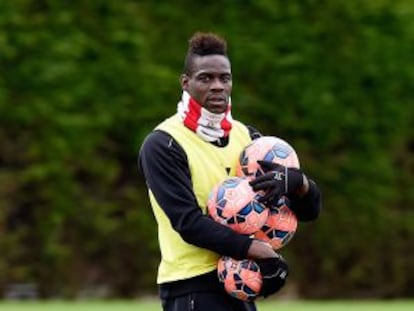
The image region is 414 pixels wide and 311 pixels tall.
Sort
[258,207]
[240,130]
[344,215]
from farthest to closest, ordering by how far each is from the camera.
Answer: [344,215], [240,130], [258,207]

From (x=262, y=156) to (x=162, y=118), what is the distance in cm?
1005

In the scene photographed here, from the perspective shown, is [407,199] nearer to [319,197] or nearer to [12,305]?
[12,305]

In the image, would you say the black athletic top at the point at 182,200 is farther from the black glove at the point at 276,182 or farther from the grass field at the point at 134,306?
the grass field at the point at 134,306

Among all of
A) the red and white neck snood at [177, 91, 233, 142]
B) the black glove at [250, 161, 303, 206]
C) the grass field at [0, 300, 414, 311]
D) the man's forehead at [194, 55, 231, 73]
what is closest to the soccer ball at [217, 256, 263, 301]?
the black glove at [250, 161, 303, 206]

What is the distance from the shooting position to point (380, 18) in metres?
16.0

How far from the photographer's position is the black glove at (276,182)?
5.28m

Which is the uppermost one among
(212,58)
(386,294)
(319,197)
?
(212,58)

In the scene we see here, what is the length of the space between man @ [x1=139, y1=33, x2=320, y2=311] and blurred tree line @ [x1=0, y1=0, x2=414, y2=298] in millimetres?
9444

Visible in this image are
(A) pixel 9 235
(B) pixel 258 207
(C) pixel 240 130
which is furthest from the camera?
(A) pixel 9 235

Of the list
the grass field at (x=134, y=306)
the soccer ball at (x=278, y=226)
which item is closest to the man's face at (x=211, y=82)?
the soccer ball at (x=278, y=226)

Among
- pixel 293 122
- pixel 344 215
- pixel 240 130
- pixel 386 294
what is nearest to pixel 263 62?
pixel 293 122

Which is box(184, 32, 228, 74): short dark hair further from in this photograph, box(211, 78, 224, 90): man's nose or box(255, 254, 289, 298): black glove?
box(255, 254, 289, 298): black glove

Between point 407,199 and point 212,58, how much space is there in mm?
11600

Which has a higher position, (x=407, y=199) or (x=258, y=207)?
(x=258, y=207)
